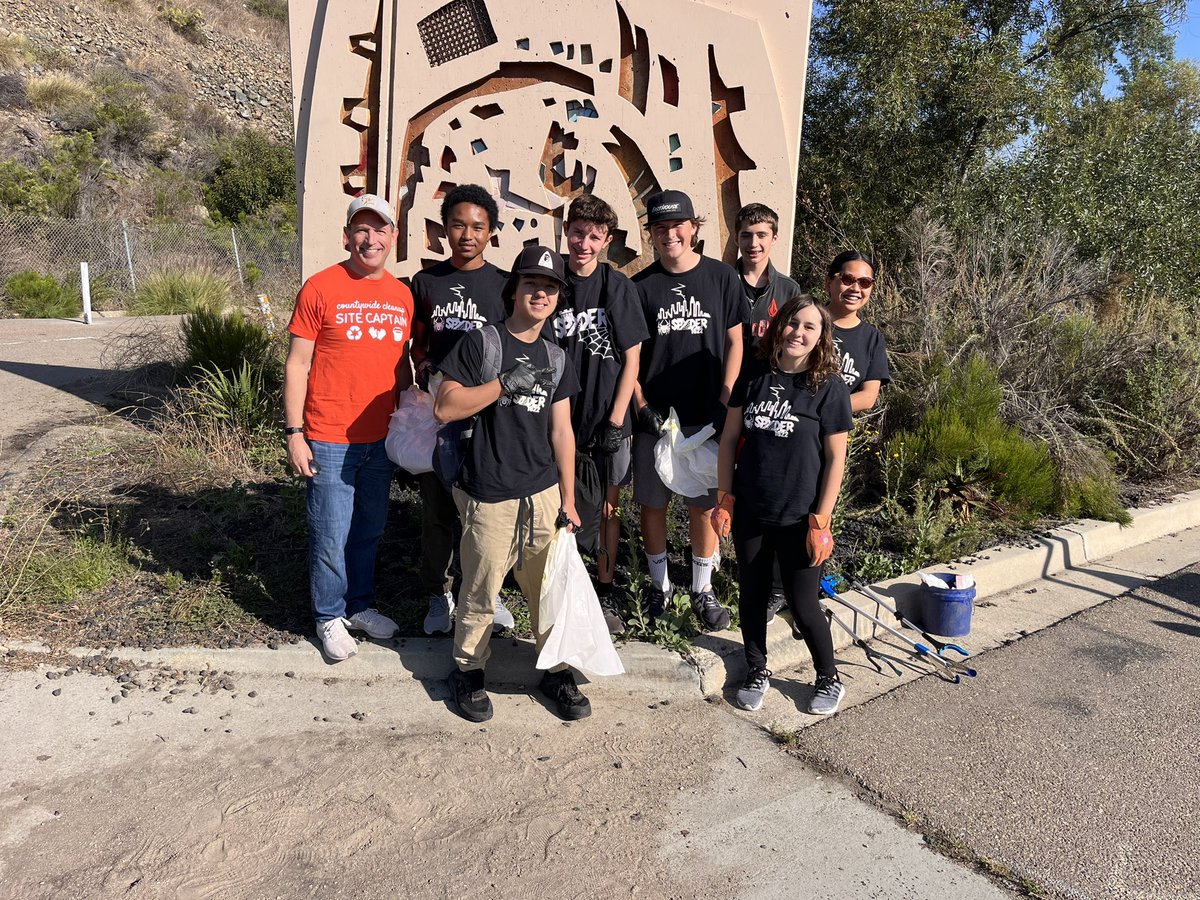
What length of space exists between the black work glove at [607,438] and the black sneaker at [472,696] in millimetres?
1088

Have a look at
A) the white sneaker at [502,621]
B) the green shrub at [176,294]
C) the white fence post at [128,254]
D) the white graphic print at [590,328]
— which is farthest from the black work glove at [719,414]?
the white fence post at [128,254]

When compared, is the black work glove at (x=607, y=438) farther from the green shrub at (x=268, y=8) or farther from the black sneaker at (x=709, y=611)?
the green shrub at (x=268, y=8)

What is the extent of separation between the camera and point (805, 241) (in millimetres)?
9336

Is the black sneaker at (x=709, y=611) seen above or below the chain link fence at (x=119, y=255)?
below

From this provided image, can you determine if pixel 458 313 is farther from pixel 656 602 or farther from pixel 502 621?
pixel 656 602

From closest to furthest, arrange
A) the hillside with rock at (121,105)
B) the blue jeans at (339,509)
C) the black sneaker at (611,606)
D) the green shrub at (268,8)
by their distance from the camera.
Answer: the blue jeans at (339,509) < the black sneaker at (611,606) < the hillside with rock at (121,105) < the green shrub at (268,8)

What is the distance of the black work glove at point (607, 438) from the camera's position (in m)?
3.79

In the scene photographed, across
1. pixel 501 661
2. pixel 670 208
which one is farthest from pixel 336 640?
pixel 670 208

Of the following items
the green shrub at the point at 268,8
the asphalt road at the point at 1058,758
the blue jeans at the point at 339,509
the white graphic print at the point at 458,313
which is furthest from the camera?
the green shrub at the point at 268,8

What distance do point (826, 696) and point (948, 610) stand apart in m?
1.11

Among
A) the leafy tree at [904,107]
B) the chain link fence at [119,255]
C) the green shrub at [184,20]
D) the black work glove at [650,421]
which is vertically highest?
the green shrub at [184,20]

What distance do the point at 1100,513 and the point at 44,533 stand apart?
6.56 m

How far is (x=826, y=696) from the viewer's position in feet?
11.8

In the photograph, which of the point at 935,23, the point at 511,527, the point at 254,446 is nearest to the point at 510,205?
the point at 254,446
